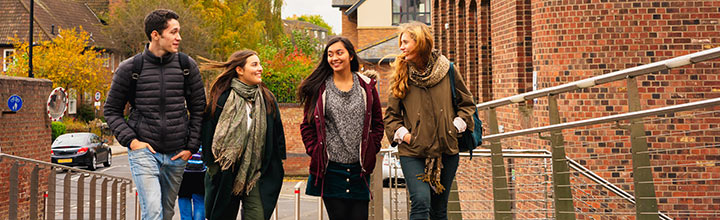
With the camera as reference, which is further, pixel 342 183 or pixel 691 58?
pixel 342 183

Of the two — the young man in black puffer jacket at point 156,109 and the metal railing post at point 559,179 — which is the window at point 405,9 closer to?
the metal railing post at point 559,179

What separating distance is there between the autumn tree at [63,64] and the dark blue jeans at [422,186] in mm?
38791

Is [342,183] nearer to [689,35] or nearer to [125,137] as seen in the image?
[125,137]

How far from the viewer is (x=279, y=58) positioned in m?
30.7

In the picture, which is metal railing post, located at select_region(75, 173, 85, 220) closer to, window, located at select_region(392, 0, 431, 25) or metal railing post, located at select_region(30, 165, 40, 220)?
metal railing post, located at select_region(30, 165, 40, 220)

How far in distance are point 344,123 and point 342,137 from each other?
92 millimetres

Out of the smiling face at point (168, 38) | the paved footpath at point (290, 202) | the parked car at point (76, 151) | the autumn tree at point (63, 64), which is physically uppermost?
the autumn tree at point (63, 64)

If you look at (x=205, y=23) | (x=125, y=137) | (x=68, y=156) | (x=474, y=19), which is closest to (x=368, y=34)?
(x=205, y=23)

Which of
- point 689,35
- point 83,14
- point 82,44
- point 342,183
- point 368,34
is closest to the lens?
point 342,183

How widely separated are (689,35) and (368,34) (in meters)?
39.9

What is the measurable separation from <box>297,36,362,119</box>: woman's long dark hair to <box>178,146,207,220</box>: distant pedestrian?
3.17 m

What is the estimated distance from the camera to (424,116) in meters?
5.32

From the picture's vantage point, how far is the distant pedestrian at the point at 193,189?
27.0 feet

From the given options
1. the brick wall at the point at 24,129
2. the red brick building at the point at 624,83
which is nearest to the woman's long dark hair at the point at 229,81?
the red brick building at the point at 624,83
